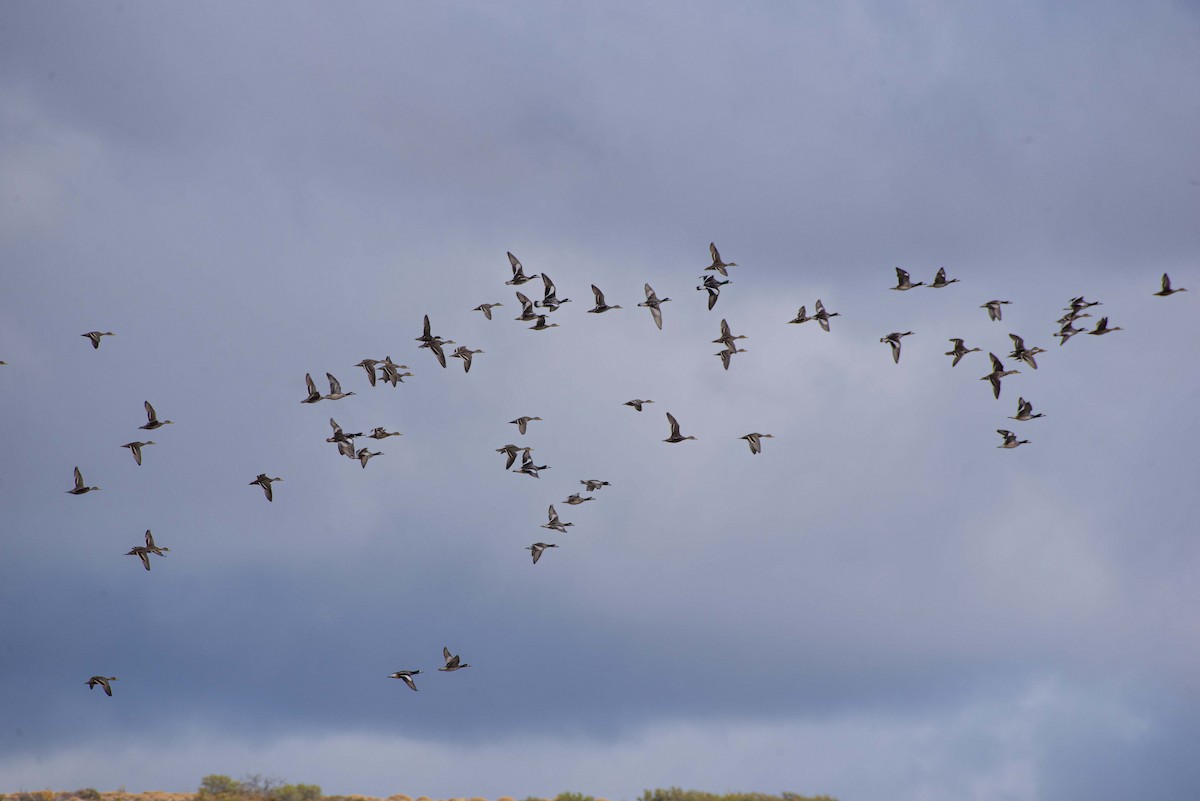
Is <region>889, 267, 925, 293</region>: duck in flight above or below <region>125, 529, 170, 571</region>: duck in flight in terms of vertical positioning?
above

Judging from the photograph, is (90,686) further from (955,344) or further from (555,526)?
(955,344)

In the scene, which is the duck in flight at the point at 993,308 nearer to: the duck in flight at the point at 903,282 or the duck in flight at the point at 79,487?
the duck in flight at the point at 903,282

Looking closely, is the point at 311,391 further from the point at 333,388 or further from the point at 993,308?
the point at 993,308

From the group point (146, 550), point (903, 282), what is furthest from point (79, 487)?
point (903, 282)

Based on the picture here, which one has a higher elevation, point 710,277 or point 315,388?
point 710,277

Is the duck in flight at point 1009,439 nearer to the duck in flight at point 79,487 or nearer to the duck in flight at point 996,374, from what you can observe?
the duck in flight at point 996,374

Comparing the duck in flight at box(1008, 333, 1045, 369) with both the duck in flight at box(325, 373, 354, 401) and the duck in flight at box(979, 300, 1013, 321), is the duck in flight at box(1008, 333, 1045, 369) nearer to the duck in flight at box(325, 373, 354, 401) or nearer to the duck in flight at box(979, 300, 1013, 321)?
the duck in flight at box(979, 300, 1013, 321)

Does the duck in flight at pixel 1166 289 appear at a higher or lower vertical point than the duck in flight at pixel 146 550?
higher

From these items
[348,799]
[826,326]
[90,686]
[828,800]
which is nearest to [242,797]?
[348,799]

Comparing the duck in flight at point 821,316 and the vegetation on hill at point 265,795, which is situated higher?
the duck in flight at point 821,316

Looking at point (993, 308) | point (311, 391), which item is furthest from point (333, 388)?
point (993, 308)

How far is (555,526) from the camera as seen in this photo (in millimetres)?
89375

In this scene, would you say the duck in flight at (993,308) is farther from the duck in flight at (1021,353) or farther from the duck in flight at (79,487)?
the duck in flight at (79,487)

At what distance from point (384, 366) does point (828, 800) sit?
27.6 meters
